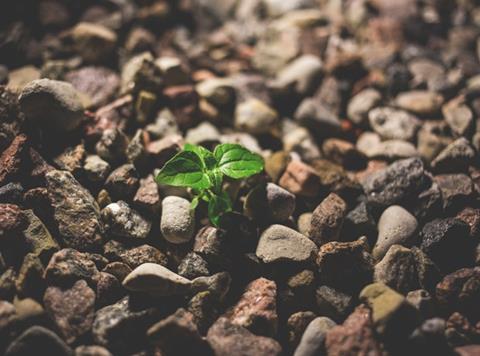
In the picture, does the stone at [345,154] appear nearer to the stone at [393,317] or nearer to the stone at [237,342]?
the stone at [393,317]

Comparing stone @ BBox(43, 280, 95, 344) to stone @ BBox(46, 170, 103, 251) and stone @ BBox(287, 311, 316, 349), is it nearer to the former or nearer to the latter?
stone @ BBox(46, 170, 103, 251)

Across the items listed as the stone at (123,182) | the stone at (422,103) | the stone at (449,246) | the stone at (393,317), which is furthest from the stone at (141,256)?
the stone at (422,103)

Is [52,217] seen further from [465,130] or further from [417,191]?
[465,130]

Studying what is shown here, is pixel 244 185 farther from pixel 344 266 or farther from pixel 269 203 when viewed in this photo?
pixel 344 266

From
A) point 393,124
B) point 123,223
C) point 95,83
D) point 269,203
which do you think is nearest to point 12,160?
point 123,223

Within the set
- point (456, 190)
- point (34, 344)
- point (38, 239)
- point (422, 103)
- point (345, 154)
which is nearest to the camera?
point (34, 344)

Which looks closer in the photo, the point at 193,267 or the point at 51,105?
the point at 193,267

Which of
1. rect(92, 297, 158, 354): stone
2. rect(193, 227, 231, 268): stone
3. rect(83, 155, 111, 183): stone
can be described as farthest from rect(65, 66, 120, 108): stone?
rect(92, 297, 158, 354): stone
